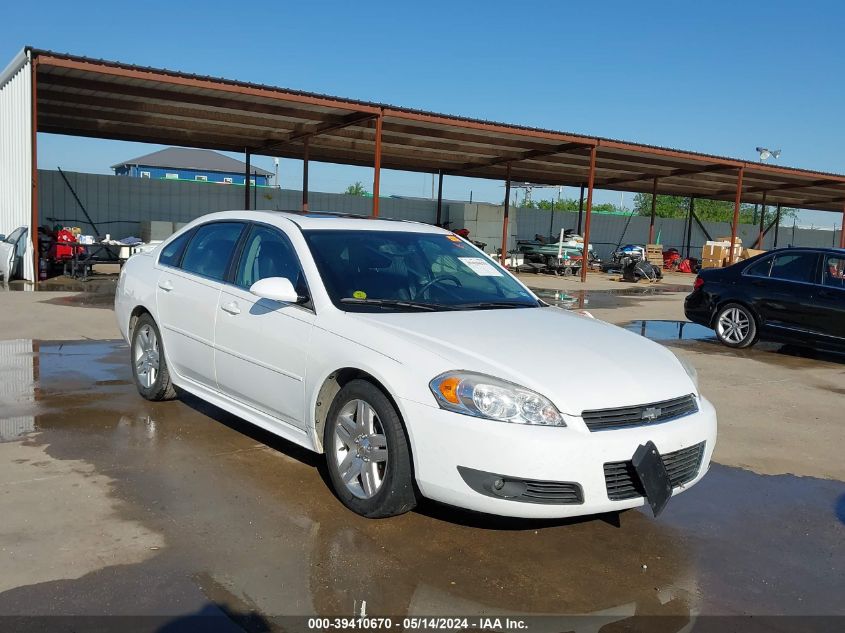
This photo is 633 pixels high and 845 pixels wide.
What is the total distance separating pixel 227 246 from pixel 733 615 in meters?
3.92

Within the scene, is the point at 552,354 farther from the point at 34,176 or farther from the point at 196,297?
the point at 34,176

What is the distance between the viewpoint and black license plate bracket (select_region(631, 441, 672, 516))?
3622 millimetres

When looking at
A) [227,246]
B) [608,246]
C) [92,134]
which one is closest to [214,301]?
[227,246]

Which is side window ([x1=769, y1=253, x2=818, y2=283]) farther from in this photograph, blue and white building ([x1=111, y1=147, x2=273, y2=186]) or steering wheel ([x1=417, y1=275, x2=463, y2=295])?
blue and white building ([x1=111, y1=147, x2=273, y2=186])

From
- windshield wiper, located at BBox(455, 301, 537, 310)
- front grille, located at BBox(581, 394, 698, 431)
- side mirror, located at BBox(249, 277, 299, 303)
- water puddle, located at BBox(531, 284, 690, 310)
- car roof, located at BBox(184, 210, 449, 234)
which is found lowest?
water puddle, located at BBox(531, 284, 690, 310)

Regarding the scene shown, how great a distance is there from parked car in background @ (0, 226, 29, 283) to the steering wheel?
1290 centimetres

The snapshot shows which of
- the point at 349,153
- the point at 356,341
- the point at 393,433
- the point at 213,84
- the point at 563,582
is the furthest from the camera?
the point at 349,153

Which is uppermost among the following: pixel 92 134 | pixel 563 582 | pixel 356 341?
pixel 92 134

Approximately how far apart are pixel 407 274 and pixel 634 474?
2010 mm

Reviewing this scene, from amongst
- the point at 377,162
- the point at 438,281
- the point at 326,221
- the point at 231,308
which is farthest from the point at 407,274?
the point at 377,162

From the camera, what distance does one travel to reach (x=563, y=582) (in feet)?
11.5

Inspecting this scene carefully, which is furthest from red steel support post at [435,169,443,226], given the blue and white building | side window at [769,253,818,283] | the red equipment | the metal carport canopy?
the blue and white building

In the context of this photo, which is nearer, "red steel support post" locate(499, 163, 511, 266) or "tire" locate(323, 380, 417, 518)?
"tire" locate(323, 380, 417, 518)

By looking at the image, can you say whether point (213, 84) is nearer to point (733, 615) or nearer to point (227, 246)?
point (227, 246)
